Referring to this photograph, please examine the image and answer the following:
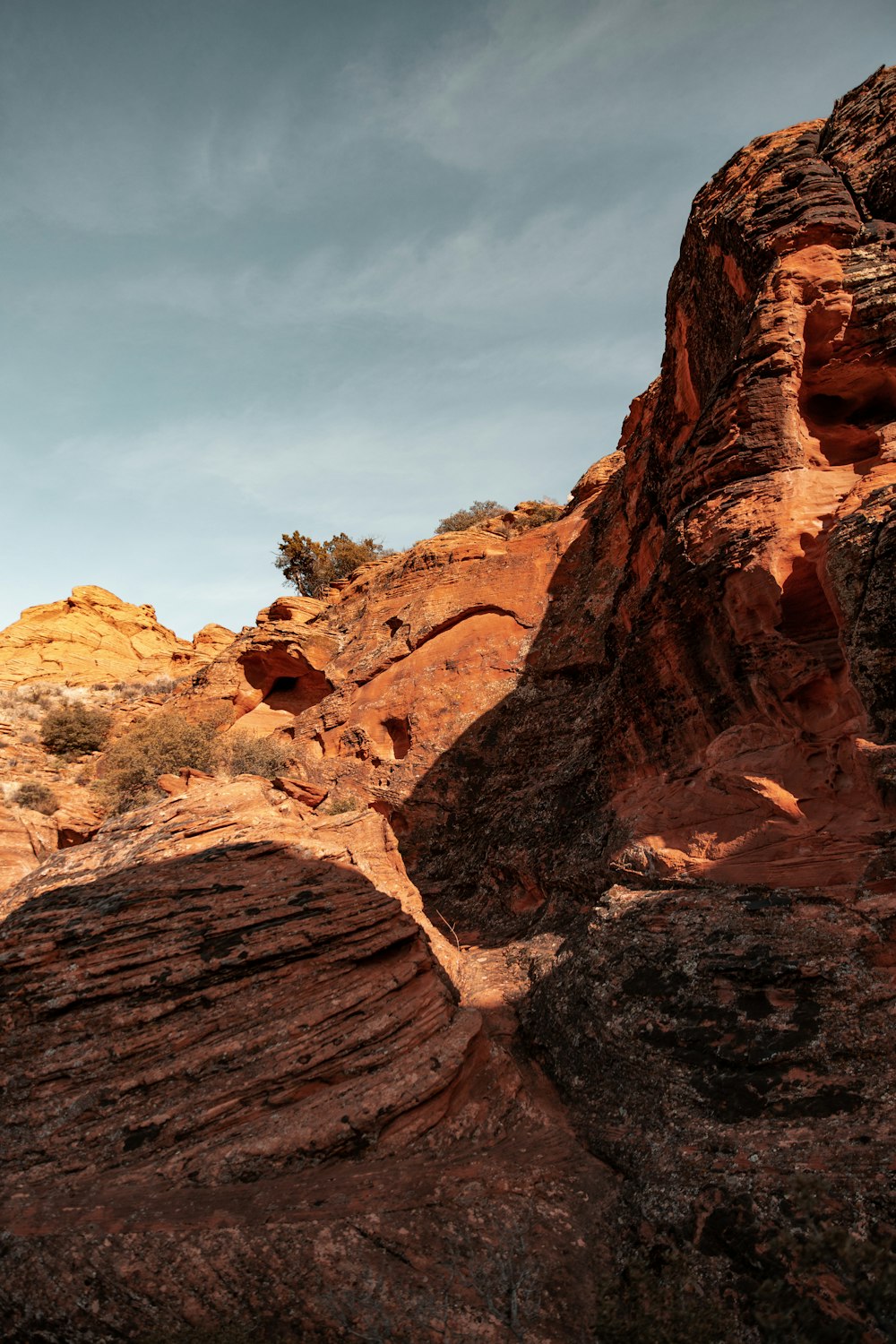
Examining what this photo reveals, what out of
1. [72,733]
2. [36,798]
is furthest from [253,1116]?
[72,733]

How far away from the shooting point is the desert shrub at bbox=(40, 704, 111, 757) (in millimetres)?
21266

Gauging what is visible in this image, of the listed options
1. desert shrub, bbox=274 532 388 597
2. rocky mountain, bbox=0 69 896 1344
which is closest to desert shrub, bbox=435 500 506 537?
desert shrub, bbox=274 532 388 597

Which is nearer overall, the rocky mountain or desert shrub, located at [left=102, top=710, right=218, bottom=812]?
the rocky mountain

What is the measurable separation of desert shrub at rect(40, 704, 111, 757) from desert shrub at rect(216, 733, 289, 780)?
16.1 ft

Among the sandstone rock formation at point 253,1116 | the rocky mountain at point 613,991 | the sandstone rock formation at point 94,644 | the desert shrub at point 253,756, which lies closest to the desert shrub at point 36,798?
the desert shrub at point 253,756

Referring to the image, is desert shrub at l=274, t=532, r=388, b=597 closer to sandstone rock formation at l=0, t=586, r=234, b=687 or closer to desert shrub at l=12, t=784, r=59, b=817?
sandstone rock formation at l=0, t=586, r=234, b=687

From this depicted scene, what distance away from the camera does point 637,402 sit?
18672 mm

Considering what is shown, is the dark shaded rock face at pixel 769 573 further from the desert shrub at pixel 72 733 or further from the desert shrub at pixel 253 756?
the desert shrub at pixel 72 733

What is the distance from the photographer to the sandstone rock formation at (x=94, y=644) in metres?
34.2

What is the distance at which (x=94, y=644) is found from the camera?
39906mm

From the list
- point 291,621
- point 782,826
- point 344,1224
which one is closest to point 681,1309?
point 344,1224

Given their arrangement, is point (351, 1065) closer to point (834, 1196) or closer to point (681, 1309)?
point (681, 1309)

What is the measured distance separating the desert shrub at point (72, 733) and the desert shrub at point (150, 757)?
1.35 metres

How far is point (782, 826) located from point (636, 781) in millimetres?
2889
